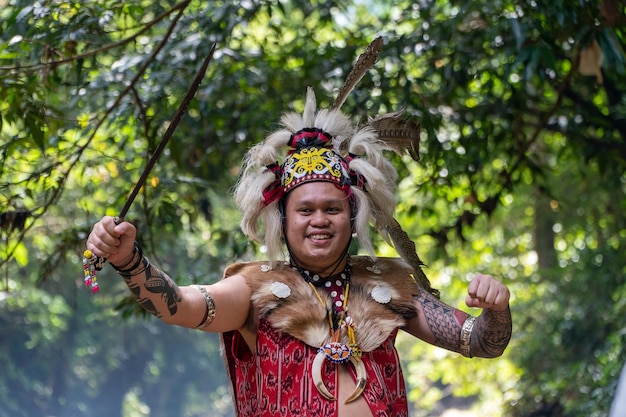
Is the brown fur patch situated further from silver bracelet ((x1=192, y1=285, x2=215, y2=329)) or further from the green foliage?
the green foliage

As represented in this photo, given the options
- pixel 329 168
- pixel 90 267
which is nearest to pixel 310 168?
pixel 329 168

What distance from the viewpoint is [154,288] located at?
2.77m

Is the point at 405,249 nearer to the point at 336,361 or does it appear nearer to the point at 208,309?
the point at 336,361

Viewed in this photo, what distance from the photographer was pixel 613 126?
6.39 metres

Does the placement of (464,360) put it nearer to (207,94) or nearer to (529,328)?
(529,328)

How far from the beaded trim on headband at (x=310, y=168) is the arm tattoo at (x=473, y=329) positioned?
1.56 ft

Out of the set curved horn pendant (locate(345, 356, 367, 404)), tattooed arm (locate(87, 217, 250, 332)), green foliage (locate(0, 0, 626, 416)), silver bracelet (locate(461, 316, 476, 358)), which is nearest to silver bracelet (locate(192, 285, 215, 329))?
tattooed arm (locate(87, 217, 250, 332))

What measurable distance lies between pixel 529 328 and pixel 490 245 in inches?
45.6

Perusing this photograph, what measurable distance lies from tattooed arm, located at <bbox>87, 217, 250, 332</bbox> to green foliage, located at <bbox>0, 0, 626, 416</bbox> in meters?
1.02

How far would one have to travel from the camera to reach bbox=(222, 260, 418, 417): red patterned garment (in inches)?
120

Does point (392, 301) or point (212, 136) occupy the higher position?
point (212, 136)

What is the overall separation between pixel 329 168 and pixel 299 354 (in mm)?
624

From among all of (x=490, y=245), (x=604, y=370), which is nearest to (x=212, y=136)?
(x=604, y=370)

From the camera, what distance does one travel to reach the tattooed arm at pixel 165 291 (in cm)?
261
